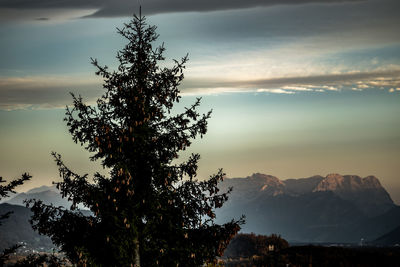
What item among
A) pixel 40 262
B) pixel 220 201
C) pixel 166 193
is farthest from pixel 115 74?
pixel 40 262

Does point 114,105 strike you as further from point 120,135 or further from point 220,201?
point 220,201

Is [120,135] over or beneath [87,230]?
over

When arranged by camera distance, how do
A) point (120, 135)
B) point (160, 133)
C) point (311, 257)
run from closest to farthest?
point (120, 135) < point (160, 133) < point (311, 257)

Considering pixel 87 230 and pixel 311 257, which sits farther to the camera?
pixel 311 257

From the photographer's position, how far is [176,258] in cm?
1516

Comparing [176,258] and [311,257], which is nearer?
[176,258]

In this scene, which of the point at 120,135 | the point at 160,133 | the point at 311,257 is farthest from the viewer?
the point at 311,257

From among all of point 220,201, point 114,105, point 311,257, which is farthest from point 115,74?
point 311,257

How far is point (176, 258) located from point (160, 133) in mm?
4375

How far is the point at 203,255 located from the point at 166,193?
247cm

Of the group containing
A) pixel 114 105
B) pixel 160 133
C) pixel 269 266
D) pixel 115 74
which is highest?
pixel 115 74

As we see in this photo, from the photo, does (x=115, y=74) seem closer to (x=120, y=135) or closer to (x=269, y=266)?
(x=120, y=135)

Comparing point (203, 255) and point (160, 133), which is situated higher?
point (160, 133)

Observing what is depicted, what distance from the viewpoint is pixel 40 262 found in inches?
599
